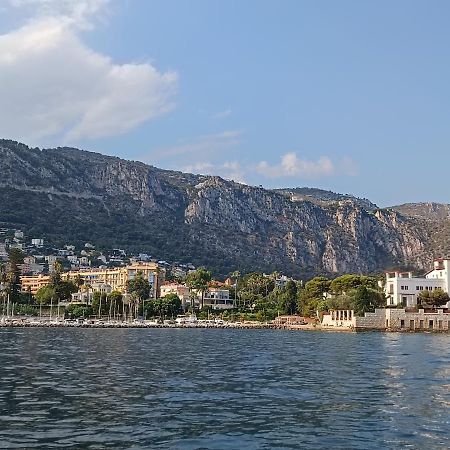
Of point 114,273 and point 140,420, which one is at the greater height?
point 114,273

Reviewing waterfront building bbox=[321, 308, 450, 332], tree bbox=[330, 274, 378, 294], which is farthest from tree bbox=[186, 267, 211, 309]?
waterfront building bbox=[321, 308, 450, 332]

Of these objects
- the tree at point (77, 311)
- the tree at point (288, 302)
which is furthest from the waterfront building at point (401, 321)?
the tree at point (77, 311)

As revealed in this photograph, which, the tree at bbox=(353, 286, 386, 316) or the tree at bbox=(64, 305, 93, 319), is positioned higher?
the tree at bbox=(353, 286, 386, 316)

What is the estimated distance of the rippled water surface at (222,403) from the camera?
2012cm

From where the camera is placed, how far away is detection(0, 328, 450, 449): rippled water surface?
2012 cm

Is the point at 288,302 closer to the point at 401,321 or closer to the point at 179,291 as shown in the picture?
the point at 401,321

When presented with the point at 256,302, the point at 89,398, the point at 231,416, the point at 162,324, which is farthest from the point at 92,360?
the point at 256,302

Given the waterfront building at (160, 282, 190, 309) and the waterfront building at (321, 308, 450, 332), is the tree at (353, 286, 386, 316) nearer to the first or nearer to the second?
the waterfront building at (321, 308, 450, 332)

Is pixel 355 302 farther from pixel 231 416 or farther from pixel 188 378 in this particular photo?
pixel 231 416

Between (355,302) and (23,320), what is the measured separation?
6300cm

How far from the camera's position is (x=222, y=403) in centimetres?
2688

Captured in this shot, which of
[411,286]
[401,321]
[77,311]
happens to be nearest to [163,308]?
[77,311]

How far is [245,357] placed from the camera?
51375 mm

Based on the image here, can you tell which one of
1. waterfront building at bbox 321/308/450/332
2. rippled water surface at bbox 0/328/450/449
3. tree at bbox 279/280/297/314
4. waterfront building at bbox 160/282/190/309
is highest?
waterfront building at bbox 160/282/190/309
